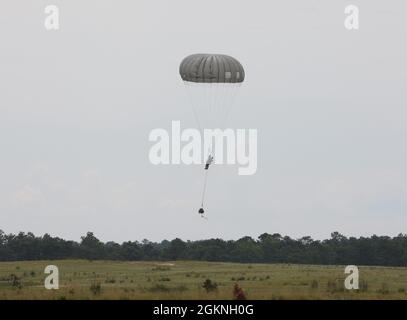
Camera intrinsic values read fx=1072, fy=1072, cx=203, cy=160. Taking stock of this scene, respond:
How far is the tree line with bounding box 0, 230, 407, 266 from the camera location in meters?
141

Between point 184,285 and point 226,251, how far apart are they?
83.0 m

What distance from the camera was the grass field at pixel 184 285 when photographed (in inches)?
2167

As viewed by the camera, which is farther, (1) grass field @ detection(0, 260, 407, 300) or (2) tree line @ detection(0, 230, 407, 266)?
(2) tree line @ detection(0, 230, 407, 266)

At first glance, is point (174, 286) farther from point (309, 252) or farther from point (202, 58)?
point (309, 252)

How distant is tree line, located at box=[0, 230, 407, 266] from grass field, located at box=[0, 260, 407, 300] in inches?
2211

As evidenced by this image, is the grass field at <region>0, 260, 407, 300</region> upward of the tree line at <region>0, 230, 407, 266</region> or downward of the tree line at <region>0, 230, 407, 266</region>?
downward

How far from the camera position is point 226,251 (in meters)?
145

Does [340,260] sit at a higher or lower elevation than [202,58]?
lower

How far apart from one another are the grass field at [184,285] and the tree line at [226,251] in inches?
2211

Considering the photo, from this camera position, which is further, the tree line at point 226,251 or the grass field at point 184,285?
the tree line at point 226,251

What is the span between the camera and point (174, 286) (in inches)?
2400
